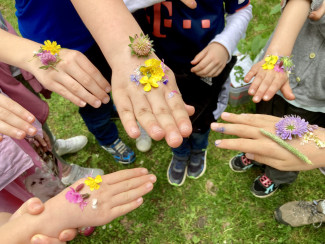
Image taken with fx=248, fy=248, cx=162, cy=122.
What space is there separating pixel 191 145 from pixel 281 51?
1.28 metres

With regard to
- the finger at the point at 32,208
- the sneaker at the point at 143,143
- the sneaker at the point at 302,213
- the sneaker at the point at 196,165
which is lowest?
the sneaker at the point at 302,213

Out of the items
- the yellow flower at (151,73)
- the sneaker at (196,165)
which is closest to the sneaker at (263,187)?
the sneaker at (196,165)

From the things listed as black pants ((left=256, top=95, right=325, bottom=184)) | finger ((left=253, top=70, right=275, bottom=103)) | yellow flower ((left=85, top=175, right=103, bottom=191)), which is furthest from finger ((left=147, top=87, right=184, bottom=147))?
black pants ((left=256, top=95, right=325, bottom=184))

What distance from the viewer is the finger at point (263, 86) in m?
1.56

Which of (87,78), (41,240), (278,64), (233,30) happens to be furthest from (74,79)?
(278,64)

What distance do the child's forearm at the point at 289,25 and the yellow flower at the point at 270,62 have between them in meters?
0.07

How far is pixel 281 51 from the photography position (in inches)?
67.0

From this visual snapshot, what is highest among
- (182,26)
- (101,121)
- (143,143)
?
(182,26)

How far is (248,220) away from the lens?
253cm

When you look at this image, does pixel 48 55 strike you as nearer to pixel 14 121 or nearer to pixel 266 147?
pixel 14 121

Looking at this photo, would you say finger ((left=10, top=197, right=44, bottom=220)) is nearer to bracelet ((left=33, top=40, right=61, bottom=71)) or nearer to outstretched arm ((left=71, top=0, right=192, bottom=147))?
outstretched arm ((left=71, top=0, right=192, bottom=147))

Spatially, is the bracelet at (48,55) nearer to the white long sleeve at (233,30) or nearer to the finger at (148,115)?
the finger at (148,115)

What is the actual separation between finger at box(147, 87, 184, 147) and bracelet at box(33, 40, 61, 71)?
0.64 metres

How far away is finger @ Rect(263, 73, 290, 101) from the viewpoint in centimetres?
155
